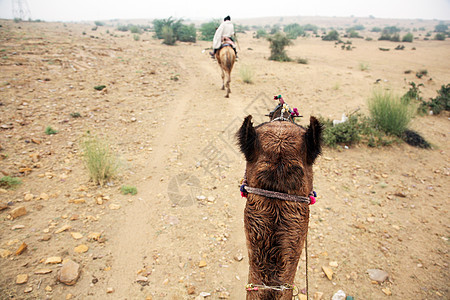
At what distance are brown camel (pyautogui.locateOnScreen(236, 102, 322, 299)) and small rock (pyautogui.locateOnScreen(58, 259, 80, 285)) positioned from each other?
9.04 ft

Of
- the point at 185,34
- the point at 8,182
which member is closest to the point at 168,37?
the point at 185,34

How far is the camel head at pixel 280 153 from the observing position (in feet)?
5.33

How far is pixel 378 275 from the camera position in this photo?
3363 mm

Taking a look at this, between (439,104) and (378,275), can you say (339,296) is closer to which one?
(378,275)

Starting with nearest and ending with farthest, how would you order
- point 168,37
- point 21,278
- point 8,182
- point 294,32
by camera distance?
point 21,278
point 8,182
point 168,37
point 294,32

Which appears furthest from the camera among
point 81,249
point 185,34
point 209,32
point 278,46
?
point 209,32

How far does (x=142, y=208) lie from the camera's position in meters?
4.50

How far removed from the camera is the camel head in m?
1.62

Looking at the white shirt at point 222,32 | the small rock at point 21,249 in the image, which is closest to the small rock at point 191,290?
the small rock at point 21,249

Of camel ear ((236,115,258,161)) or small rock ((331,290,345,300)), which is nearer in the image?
camel ear ((236,115,258,161))

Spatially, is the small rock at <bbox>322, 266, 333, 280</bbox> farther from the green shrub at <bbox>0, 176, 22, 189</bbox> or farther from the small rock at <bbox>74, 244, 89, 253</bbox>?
the green shrub at <bbox>0, 176, 22, 189</bbox>

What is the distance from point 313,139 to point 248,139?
493 millimetres

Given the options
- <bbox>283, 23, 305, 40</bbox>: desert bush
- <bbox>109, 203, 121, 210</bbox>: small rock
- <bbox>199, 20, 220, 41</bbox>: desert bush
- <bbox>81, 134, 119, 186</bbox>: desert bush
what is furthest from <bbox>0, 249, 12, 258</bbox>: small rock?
<bbox>283, 23, 305, 40</bbox>: desert bush

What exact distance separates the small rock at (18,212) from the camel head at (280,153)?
4225mm
